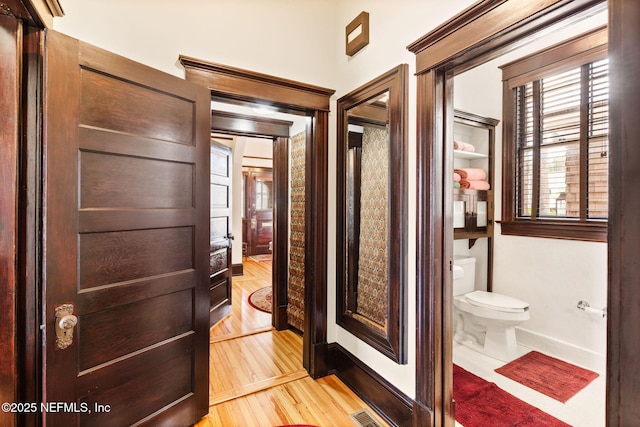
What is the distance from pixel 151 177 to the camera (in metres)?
1.58

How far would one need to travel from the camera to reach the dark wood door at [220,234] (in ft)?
10.9

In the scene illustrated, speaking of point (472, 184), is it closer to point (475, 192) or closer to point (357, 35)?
point (475, 192)

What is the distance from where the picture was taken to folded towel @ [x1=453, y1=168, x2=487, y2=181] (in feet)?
9.44

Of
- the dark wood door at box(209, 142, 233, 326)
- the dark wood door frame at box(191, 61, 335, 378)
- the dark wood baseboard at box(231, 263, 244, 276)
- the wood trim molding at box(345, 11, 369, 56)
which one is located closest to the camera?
the wood trim molding at box(345, 11, 369, 56)

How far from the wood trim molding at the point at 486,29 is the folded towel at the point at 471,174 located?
1518 millimetres

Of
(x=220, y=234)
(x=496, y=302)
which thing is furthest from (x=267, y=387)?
(x=496, y=302)

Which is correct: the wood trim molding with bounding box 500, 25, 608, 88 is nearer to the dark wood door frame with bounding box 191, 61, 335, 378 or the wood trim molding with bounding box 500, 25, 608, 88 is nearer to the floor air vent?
the dark wood door frame with bounding box 191, 61, 335, 378

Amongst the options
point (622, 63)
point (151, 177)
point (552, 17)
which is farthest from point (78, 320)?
point (552, 17)

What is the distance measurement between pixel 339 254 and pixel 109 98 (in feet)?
5.71

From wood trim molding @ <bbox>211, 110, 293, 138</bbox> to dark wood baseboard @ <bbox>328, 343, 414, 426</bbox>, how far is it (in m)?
2.19

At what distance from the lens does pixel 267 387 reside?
7.22ft

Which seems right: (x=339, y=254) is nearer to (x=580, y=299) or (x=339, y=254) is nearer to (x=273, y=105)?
(x=273, y=105)

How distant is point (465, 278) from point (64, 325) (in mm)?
3133

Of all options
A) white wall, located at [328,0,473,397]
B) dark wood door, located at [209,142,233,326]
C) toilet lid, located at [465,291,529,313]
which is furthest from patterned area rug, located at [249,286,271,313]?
toilet lid, located at [465,291,529,313]
